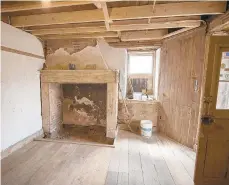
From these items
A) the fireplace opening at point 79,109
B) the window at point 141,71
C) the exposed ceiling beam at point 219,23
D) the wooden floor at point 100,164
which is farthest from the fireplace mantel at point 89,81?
the exposed ceiling beam at point 219,23

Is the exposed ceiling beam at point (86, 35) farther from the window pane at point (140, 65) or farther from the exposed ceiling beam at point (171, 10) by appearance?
the window pane at point (140, 65)

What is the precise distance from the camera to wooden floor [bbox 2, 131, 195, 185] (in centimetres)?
201

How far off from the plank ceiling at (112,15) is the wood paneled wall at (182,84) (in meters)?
0.29

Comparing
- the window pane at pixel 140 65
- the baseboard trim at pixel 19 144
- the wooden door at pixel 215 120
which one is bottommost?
the baseboard trim at pixel 19 144

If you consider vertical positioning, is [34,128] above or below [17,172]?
above

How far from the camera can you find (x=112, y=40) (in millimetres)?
3670

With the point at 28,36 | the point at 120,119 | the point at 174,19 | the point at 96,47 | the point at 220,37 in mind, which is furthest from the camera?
the point at 120,119

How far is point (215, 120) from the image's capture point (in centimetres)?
172

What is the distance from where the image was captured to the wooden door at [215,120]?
163cm

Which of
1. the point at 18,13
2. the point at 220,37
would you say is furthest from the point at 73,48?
the point at 220,37

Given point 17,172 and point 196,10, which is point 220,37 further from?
point 17,172

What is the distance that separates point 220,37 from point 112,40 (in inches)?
99.0

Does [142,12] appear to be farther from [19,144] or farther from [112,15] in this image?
[19,144]

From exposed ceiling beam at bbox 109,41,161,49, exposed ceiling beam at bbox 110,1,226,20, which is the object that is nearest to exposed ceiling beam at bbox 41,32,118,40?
exposed ceiling beam at bbox 109,41,161,49
